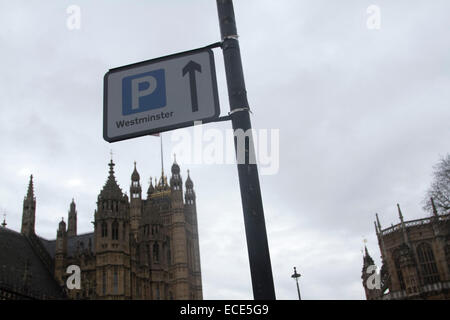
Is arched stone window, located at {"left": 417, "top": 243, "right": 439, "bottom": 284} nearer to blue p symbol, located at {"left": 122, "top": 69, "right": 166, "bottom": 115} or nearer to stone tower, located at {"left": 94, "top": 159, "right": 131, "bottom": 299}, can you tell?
stone tower, located at {"left": 94, "top": 159, "right": 131, "bottom": 299}

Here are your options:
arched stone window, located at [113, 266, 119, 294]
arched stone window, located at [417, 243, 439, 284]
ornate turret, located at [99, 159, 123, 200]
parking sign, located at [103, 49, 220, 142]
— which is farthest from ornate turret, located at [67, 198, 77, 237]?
parking sign, located at [103, 49, 220, 142]

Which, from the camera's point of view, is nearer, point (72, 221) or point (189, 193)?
point (72, 221)

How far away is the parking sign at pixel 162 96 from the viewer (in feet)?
15.5

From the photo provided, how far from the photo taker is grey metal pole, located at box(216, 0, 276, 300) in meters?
3.90

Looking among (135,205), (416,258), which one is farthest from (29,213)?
(416,258)

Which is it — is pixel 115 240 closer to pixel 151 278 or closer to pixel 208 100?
pixel 151 278

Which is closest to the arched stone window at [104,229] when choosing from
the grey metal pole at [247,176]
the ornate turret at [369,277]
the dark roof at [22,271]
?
the dark roof at [22,271]

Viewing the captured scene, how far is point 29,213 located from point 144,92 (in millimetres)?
64987

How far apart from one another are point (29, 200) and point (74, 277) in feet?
52.5

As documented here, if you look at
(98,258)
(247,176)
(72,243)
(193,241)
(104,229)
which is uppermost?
(193,241)

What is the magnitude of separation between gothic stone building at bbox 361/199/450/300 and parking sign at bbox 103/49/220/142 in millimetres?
62603

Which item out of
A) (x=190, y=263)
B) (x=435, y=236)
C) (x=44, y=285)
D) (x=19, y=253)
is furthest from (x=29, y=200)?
(x=435, y=236)

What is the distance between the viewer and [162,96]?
4.84m

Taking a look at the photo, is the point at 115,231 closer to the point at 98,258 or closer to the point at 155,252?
the point at 98,258
